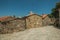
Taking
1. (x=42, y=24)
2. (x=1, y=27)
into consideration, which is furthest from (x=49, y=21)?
(x=1, y=27)

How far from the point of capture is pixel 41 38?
17562 mm

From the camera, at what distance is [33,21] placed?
93.7ft

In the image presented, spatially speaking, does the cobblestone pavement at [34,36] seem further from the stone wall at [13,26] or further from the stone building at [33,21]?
the stone building at [33,21]

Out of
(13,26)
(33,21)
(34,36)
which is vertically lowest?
(34,36)

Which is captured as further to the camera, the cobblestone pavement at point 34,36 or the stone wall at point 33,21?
the stone wall at point 33,21

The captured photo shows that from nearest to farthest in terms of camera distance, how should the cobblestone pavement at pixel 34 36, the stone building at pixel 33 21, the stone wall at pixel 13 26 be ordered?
the cobblestone pavement at pixel 34 36, the stone wall at pixel 13 26, the stone building at pixel 33 21

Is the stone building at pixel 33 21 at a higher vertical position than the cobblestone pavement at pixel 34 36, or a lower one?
higher

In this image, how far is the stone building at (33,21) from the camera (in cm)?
2727

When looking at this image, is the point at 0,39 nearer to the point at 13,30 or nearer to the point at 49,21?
the point at 13,30

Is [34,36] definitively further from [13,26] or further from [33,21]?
[33,21]

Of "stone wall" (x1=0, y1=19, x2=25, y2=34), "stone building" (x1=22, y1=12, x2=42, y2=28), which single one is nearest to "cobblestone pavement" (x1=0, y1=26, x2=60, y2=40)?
"stone wall" (x1=0, y1=19, x2=25, y2=34)

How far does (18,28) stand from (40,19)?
704cm

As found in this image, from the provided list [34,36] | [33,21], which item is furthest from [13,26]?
[34,36]

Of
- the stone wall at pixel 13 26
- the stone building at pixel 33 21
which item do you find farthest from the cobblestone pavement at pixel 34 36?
the stone building at pixel 33 21
